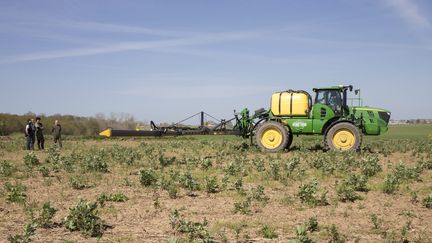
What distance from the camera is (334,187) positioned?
11.0 meters

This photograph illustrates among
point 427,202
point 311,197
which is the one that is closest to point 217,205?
point 311,197

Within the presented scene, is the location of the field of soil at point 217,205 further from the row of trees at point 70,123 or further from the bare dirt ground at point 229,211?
the row of trees at point 70,123

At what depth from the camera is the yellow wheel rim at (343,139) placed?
60.7ft

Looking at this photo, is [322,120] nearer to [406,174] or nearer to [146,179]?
[406,174]

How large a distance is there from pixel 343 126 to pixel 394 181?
7.97 meters

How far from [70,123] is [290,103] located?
33845mm

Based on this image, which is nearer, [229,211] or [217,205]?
[229,211]

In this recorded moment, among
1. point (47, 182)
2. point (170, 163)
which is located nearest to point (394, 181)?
point (170, 163)

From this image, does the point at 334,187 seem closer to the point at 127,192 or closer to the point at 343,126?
the point at 127,192

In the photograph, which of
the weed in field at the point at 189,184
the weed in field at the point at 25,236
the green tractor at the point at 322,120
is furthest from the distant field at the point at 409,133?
the weed in field at the point at 25,236

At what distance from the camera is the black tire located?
19344 mm

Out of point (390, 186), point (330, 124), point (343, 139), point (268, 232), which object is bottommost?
point (268, 232)

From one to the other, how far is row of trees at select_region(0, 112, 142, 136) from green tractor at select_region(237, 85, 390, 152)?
30.3m

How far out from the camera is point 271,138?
64.2 feet
